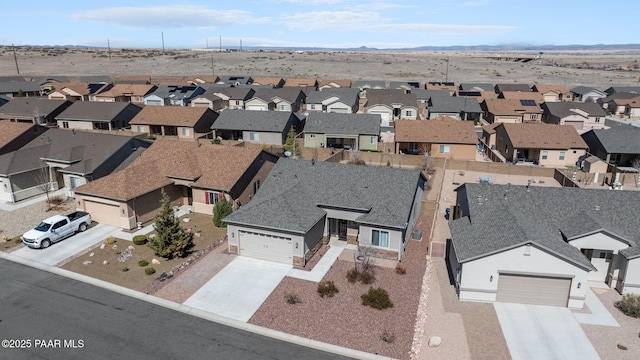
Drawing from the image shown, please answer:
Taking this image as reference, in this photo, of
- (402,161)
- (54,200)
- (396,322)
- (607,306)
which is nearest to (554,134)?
(402,161)

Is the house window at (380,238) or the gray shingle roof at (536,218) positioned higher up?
the gray shingle roof at (536,218)

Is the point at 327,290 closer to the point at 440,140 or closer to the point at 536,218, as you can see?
the point at 536,218

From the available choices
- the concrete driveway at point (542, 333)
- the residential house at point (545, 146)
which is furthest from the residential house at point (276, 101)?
the concrete driveway at point (542, 333)

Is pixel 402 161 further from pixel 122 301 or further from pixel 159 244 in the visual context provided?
pixel 122 301

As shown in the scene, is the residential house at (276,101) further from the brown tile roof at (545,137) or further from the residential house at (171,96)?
the brown tile roof at (545,137)

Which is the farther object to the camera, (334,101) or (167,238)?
(334,101)

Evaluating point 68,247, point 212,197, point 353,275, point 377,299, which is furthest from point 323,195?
point 68,247

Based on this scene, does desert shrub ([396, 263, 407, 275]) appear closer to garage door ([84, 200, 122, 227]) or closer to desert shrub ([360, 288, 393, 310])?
desert shrub ([360, 288, 393, 310])
